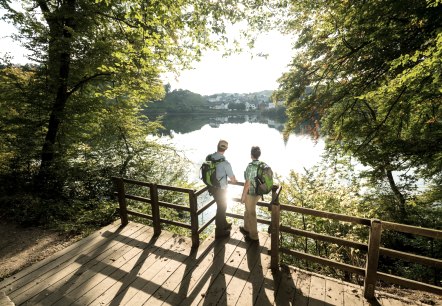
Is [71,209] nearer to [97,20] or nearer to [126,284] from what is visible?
[126,284]

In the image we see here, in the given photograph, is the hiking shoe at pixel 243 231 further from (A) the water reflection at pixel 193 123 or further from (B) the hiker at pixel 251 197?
(A) the water reflection at pixel 193 123

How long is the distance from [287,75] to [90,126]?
9702 millimetres

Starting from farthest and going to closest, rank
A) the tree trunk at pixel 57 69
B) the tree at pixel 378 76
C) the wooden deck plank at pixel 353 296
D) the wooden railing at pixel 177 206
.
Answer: the tree trunk at pixel 57 69 < the wooden railing at pixel 177 206 < the tree at pixel 378 76 < the wooden deck plank at pixel 353 296

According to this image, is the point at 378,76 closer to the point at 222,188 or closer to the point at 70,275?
the point at 222,188

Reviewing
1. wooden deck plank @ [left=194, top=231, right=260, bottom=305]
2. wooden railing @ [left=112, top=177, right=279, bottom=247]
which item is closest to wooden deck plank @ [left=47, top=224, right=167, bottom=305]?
wooden railing @ [left=112, top=177, right=279, bottom=247]

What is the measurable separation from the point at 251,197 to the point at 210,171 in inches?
43.6

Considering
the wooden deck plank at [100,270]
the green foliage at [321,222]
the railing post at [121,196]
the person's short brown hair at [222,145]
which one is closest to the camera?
the wooden deck plank at [100,270]

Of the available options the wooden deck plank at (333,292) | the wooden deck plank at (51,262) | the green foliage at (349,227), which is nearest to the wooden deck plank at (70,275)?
the wooden deck plank at (51,262)

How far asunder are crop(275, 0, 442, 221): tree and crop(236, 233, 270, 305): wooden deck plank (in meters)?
3.84

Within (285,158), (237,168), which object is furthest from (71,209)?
(285,158)

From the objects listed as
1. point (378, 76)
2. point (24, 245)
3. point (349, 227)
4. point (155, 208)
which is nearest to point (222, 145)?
point (155, 208)

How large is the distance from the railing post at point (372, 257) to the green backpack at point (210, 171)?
121 inches

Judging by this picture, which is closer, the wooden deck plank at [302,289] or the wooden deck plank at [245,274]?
the wooden deck plank at [302,289]

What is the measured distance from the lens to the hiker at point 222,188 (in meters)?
5.53
